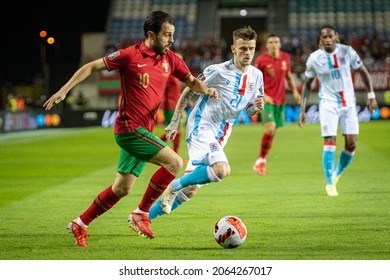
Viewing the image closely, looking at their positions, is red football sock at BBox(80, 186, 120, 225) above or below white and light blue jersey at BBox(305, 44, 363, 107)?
below

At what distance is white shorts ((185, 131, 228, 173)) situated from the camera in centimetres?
773

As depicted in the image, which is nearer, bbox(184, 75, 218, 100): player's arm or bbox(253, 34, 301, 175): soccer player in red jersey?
bbox(184, 75, 218, 100): player's arm

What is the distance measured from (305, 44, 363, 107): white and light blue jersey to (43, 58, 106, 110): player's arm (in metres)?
4.66

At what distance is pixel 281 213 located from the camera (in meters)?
9.30

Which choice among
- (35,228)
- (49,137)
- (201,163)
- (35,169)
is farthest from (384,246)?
(49,137)

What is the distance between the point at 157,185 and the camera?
7535mm

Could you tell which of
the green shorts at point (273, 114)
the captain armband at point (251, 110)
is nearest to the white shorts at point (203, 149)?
the captain armband at point (251, 110)

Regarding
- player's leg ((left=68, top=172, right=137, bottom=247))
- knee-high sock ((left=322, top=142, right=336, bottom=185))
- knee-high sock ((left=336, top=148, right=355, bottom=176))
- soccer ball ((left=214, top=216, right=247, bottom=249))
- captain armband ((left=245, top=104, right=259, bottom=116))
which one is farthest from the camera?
knee-high sock ((left=336, top=148, right=355, bottom=176))

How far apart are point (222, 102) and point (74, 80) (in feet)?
5.93

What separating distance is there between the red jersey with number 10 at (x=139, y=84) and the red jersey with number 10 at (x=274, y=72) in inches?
296

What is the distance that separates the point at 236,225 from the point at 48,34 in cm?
3802

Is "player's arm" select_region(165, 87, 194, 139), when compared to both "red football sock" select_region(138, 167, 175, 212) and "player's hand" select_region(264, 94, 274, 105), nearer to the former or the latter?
"red football sock" select_region(138, 167, 175, 212)

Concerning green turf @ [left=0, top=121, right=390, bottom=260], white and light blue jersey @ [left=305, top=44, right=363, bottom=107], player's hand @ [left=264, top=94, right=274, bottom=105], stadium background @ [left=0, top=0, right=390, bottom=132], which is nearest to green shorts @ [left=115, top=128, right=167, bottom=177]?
green turf @ [left=0, top=121, right=390, bottom=260]

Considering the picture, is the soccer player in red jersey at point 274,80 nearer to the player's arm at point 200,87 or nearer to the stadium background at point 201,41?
the player's arm at point 200,87
